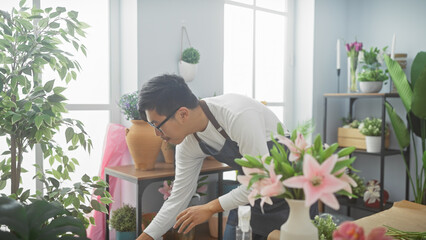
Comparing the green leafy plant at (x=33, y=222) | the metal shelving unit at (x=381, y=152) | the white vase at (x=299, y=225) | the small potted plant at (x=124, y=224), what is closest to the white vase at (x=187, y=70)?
the small potted plant at (x=124, y=224)

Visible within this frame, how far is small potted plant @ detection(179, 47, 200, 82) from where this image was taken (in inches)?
110

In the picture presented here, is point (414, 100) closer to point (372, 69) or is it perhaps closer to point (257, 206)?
point (372, 69)

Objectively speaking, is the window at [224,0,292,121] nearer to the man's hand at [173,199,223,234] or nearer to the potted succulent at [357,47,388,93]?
the potted succulent at [357,47,388,93]

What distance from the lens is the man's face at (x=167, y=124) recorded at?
1639mm

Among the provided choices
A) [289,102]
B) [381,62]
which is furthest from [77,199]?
[381,62]

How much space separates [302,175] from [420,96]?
90.2 inches

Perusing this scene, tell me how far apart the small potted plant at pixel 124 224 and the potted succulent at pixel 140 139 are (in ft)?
0.99

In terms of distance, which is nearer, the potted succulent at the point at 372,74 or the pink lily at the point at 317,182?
the pink lily at the point at 317,182

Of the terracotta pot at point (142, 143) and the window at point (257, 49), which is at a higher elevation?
the window at point (257, 49)

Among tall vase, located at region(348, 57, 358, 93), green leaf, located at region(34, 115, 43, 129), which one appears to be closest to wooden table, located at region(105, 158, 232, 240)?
green leaf, located at region(34, 115, 43, 129)

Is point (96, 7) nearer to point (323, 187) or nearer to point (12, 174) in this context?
point (12, 174)

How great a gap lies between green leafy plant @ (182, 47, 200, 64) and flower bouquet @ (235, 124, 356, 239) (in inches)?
75.6

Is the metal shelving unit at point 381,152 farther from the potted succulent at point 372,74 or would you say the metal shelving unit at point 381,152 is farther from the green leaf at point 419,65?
the green leaf at point 419,65

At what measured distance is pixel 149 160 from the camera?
243 centimetres
